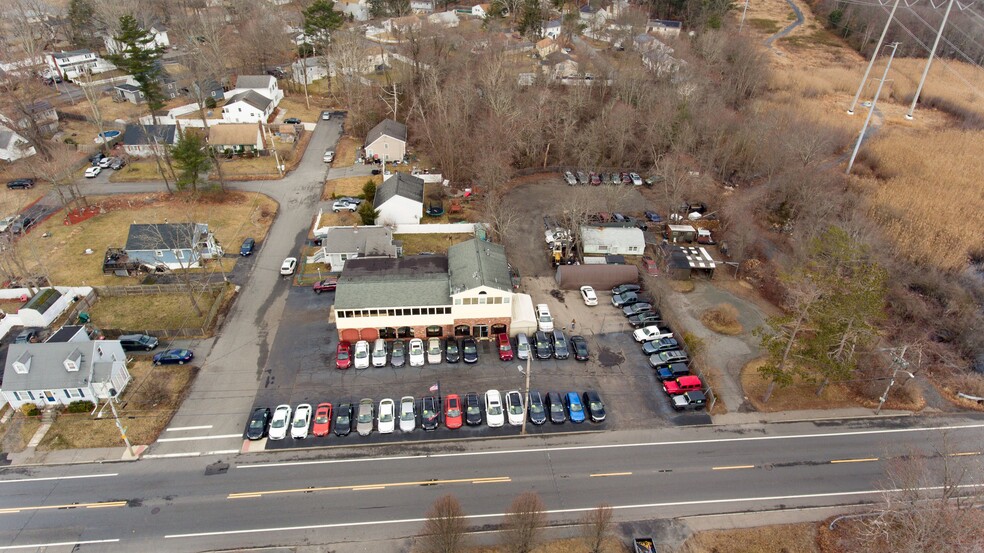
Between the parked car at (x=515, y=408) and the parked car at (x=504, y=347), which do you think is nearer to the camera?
the parked car at (x=515, y=408)

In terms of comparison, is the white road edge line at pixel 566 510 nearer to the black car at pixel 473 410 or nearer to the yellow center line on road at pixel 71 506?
the yellow center line on road at pixel 71 506

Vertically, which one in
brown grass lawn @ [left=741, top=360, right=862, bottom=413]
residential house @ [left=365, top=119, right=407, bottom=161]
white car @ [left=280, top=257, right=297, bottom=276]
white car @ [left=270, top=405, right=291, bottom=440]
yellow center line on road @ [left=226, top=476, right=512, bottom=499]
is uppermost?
residential house @ [left=365, top=119, right=407, bottom=161]

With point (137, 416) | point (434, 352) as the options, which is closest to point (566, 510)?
point (434, 352)

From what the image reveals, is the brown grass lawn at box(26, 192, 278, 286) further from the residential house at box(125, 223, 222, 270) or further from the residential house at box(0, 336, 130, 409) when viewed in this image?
the residential house at box(0, 336, 130, 409)

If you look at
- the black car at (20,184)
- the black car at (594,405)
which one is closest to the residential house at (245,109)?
the black car at (20,184)

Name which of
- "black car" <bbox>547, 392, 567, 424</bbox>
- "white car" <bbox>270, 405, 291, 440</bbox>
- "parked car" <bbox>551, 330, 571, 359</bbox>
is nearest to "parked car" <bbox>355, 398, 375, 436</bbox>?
"white car" <bbox>270, 405, 291, 440</bbox>

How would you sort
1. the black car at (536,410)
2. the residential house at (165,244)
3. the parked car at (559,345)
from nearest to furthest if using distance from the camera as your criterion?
the black car at (536,410) < the parked car at (559,345) < the residential house at (165,244)

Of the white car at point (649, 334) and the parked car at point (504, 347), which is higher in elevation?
the parked car at point (504, 347)
